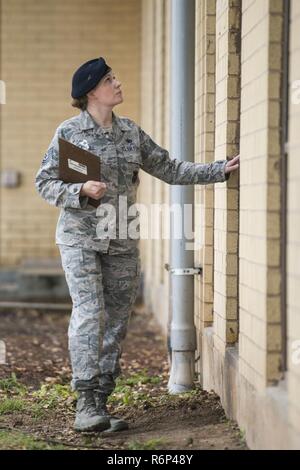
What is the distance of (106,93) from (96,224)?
2.46 feet

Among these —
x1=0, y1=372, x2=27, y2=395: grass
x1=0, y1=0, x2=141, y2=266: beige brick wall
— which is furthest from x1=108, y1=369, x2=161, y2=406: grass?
x1=0, y1=0, x2=141, y2=266: beige brick wall

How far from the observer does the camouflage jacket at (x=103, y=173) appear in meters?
5.25

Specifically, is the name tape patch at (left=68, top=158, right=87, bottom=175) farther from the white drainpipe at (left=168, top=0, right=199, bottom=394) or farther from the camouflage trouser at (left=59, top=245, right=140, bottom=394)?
the white drainpipe at (left=168, top=0, right=199, bottom=394)

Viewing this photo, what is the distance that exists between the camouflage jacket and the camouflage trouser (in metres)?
0.08

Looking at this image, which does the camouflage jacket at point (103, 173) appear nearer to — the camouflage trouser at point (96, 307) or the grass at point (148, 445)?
the camouflage trouser at point (96, 307)

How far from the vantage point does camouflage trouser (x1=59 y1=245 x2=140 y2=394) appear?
5188 millimetres

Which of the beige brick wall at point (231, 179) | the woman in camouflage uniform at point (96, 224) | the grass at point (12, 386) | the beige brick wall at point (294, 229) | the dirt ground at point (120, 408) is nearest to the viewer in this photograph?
the beige brick wall at point (294, 229)

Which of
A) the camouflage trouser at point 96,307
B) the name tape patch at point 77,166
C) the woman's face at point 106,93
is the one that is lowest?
the camouflage trouser at point 96,307

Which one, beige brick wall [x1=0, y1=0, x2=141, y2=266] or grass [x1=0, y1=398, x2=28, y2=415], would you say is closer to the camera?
grass [x1=0, y1=398, x2=28, y2=415]

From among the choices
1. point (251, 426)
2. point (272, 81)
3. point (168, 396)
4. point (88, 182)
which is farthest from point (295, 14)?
point (168, 396)

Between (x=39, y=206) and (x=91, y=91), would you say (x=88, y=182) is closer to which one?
(x=91, y=91)

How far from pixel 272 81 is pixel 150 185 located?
22.6 feet

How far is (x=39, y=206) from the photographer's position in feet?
42.2

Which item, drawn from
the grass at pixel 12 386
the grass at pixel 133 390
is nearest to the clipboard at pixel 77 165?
the grass at pixel 133 390
